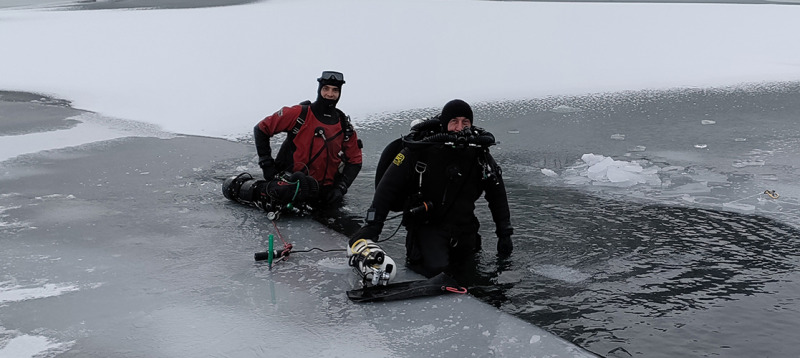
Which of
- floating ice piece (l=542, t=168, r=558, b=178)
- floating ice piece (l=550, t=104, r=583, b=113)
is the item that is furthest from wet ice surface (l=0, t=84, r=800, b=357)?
floating ice piece (l=550, t=104, r=583, b=113)

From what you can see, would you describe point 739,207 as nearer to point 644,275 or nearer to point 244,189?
point 644,275

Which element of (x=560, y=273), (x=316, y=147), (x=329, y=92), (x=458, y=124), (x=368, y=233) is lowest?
(x=560, y=273)

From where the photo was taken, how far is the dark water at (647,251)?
3.64 metres

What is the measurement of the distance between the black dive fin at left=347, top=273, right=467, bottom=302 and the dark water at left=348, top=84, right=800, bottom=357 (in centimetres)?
25

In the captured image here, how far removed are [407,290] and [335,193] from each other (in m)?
2.00

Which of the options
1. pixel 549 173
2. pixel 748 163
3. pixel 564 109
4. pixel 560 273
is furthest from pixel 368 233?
pixel 564 109

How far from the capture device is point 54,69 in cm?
1325

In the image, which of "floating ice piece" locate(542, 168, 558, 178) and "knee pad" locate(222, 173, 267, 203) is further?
"floating ice piece" locate(542, 168, 558, 178)

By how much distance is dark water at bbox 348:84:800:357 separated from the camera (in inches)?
143

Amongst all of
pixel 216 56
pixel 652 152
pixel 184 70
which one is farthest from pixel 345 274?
pixel 216 56

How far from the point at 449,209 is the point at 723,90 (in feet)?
27.3

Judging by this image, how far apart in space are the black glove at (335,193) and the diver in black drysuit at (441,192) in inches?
50.5

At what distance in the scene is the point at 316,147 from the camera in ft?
18.9

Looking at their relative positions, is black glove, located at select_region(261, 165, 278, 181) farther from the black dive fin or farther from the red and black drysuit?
the black dive fin
